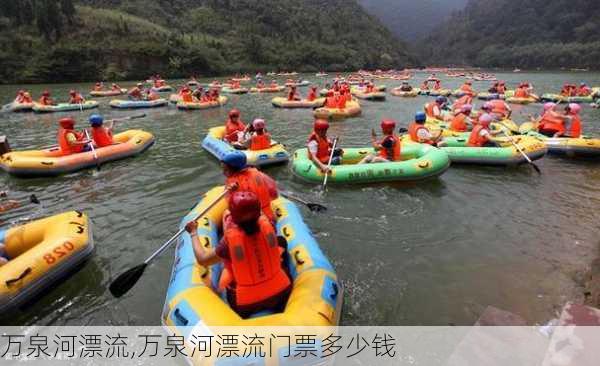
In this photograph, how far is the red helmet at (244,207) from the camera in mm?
2922

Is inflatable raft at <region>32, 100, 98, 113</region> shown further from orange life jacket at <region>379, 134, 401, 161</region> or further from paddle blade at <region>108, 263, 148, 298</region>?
paddle blade at <region>108, 263, 148, 298</region>

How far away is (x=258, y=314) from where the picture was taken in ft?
11.2

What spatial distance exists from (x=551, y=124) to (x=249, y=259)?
10.3 m

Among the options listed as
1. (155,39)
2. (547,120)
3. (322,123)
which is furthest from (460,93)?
(155,39)

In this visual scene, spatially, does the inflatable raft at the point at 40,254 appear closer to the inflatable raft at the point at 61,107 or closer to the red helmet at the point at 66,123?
the red helmet at the point at 66,123

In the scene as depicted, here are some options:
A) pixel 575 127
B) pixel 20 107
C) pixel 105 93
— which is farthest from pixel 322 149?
pixel 105 93

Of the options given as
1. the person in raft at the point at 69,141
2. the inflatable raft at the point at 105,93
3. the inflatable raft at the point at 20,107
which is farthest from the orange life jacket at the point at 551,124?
the inflatable raft at the point at 105,93

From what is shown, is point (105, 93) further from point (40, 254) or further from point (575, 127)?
point (575, 127)

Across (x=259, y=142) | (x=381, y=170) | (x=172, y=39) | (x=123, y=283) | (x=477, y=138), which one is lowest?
(x=123, y=283)

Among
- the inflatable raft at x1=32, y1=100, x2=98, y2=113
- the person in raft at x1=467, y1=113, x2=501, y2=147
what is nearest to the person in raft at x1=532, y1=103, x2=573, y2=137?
the person in raft at x1=467, y1=113, x2=501, y2=147

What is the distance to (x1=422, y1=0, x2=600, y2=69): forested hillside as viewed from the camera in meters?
77.4

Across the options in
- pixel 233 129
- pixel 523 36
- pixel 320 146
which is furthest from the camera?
pixel 523 36

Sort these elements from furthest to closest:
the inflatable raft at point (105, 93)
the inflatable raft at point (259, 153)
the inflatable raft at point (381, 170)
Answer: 1. the inflatable raft at point (105, 93)
2. the inflatable raft at point (259, 153)
3. the inflatable raft at point (381, 170)

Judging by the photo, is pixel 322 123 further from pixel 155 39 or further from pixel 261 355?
pixel 155 39
